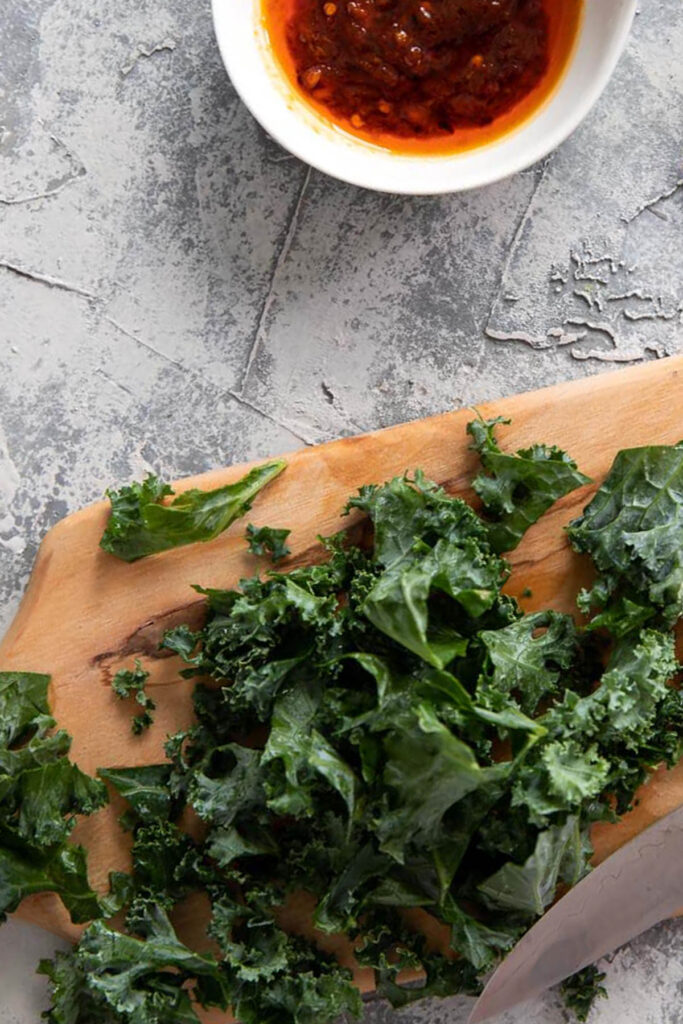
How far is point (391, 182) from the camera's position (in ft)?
6.89

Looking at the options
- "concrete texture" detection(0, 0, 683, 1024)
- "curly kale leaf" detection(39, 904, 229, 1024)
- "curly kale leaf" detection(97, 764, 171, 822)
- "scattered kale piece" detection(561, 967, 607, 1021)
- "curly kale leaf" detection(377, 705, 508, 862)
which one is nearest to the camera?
"curly kale leaf" detection(377, 705, 508, 862)

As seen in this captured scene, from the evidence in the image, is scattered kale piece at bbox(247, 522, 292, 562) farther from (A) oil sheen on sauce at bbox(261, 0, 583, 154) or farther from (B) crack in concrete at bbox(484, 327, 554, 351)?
(A) oil sheen on sauce at bbox(261, 0, 583, 154)

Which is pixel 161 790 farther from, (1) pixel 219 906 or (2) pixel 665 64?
(2) pixel 665 64

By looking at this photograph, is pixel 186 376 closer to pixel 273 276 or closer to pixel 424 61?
pixel 273 276

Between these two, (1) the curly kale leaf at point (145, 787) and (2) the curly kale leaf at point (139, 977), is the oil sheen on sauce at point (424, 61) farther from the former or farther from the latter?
(2) the curly kale leaf at point (139, 977)

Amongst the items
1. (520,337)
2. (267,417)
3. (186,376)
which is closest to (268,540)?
(267,417)

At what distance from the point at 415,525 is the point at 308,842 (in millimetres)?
572

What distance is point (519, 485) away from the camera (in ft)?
6.75

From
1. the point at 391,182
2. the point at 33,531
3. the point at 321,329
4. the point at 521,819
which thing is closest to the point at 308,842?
the point at 521,819

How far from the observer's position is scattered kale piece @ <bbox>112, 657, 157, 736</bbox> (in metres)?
2.04

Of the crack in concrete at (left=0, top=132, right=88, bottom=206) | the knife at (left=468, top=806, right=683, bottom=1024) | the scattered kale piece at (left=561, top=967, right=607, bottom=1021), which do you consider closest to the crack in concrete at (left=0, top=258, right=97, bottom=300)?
the crack in concrete at (left=0, top=132, right=88, bottom=206)

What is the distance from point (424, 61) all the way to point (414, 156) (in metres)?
0.17

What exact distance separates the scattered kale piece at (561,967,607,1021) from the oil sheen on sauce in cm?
160

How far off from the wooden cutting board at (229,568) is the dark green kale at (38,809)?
2.7 inches
